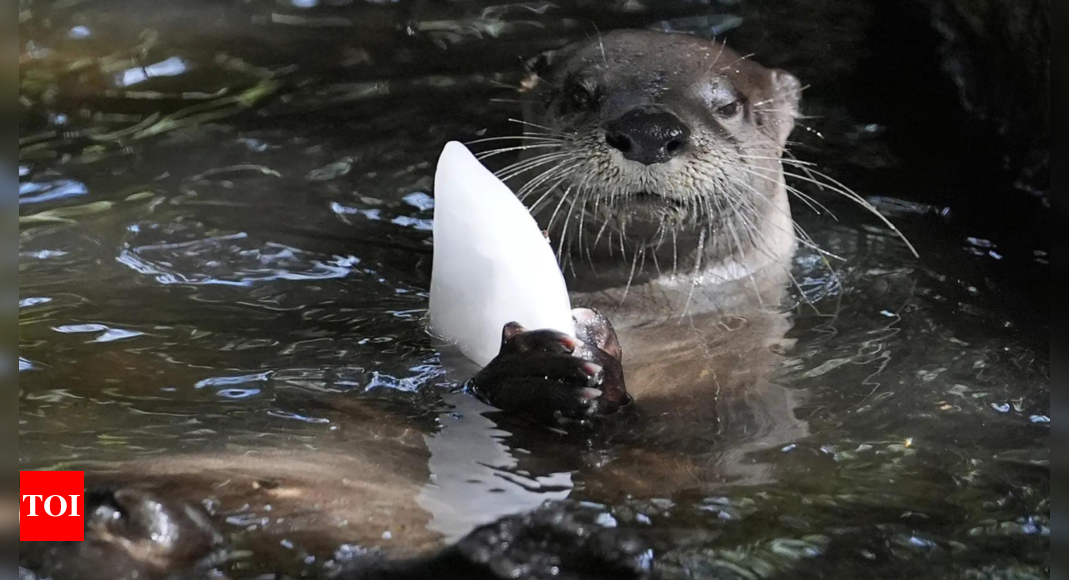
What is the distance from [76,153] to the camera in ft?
13.8

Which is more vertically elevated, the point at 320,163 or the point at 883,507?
the point at 320,163

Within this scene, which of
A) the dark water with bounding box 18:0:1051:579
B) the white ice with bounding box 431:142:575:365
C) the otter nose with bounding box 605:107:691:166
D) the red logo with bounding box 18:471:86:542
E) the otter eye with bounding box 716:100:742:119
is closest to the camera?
the red logo with bounding box 18:471:86:542

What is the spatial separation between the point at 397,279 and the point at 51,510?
1.70m

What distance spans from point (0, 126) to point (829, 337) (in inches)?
87.9

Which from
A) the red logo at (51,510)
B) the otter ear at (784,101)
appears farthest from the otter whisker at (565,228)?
the red logo at (51,510)

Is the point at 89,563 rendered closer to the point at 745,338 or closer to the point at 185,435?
the point at 185,435

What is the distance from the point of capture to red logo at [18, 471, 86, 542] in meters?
1.91

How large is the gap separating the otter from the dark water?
Result: 74mm

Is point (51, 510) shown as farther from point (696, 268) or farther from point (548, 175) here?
point (696, 268)

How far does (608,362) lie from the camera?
102 inches

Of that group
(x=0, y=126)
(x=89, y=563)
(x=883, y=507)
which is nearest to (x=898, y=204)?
(x=883, y=507)

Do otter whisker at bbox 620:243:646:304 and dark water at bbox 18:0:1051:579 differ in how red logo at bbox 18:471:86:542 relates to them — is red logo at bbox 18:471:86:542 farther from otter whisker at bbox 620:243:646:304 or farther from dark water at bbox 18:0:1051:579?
otter whisker at bbox 620:243:646:304

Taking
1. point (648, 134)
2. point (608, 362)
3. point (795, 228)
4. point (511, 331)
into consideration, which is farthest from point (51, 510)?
point (795, 228)

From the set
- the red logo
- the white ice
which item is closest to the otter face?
the white ice
